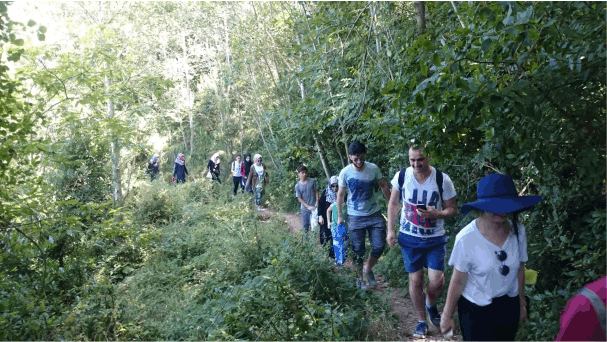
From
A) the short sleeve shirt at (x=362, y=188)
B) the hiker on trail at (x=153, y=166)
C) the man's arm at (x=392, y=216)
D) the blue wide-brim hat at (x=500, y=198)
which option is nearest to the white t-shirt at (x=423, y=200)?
the man's arm at (x=392, y=216)

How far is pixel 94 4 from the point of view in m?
11.8

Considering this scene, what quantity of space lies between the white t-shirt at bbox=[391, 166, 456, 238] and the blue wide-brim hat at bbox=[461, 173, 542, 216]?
156cm

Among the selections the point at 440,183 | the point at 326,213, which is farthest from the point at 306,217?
the point at 440,183

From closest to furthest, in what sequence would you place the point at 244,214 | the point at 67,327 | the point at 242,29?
1. the point at 67,327
2. the point at 244,214
3. the point at 242,29

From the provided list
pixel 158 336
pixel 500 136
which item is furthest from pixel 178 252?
pixel 500 136

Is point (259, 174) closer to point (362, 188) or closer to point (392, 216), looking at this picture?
point (362, 188)

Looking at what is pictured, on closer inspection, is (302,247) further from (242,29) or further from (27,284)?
(242,29)

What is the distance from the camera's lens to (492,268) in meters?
3.28

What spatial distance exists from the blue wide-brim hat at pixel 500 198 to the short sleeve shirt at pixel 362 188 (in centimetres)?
294

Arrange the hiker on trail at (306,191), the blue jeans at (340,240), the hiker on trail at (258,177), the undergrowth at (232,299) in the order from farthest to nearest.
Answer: the hiker on trail at (258,177)
the hiker on trail at (306,191)
the blue jeans at (340,240)
the undergrowth at (232,299)

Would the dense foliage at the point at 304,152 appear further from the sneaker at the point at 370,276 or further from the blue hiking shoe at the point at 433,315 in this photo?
the blue hiking shoe at the point at 433,315

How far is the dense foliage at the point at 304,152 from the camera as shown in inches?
144

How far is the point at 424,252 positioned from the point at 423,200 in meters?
0.57

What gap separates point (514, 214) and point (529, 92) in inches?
33.8
